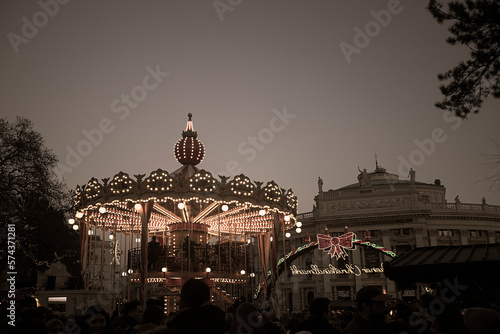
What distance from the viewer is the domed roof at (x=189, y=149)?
16875 millimetres

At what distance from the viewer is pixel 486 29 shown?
6.39m

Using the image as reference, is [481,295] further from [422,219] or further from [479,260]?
[422,219]

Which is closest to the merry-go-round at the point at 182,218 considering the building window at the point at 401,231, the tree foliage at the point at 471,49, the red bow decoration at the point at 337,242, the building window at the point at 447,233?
the tree foliage at the point at 471,49

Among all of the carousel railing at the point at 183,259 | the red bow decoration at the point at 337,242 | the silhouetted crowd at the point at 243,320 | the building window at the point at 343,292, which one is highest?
the red bow decoration at the point at 337,242

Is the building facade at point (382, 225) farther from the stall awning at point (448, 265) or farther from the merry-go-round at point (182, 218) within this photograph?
the stall awning at point (448, 265)

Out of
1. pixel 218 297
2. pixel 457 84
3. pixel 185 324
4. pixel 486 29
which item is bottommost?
pixel 218 297

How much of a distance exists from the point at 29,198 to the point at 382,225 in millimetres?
38275

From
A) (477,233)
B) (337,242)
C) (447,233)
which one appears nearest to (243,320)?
(337,242)

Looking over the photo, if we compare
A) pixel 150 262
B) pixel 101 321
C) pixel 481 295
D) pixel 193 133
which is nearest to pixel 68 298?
pixel 150 262

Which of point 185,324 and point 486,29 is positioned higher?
point 486,29

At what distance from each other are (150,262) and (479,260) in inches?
428

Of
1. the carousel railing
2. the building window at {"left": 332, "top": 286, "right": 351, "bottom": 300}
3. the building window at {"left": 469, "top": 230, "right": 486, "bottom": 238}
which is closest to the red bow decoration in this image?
the carousel railing

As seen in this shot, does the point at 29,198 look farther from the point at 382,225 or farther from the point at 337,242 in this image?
the point at 382,225

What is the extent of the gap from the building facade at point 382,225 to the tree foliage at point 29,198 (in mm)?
29758
